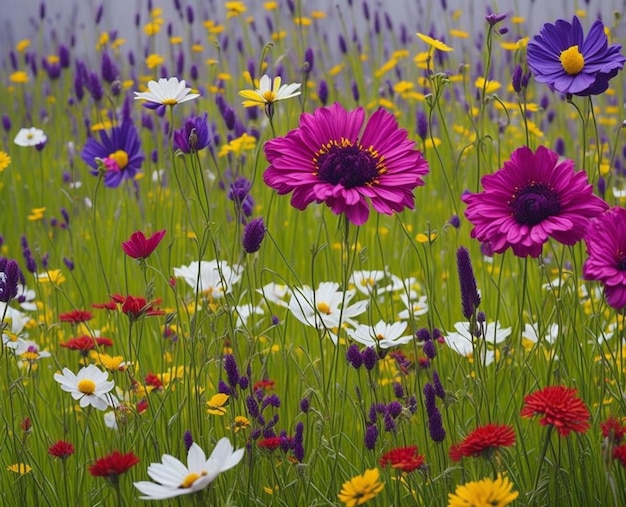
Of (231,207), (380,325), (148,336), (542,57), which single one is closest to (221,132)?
(231,207)

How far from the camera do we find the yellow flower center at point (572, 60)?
1354mm

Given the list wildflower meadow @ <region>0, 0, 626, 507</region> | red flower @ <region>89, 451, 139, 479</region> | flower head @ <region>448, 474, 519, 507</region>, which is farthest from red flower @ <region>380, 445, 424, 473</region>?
red flower @ <region>89, 451, 139, 479</region>

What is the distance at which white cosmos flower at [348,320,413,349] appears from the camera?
58.3 inches

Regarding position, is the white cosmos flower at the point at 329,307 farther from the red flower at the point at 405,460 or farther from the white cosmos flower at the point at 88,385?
the red flower at the point at 405,460

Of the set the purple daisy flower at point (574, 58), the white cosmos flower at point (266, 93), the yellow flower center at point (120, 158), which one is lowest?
the yellow flower center at point (120, 158)

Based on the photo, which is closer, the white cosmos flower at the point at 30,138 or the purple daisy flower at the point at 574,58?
the purple daisy flower at the point at 574,58

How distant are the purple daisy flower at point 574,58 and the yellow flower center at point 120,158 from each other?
118 centimetres

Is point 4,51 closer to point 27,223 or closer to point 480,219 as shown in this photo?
point 27,223

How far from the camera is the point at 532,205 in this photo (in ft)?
3.92

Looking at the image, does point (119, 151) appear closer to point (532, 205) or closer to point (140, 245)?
point (140, 245)

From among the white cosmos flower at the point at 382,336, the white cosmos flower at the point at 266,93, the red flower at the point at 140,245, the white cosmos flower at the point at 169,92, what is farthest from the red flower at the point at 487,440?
the white cosmos flower at the point at 169,92

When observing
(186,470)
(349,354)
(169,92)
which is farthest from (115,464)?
(169,92)

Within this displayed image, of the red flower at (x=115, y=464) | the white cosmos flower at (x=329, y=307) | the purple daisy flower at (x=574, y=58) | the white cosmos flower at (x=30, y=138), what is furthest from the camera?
the white cosmos flower at (x=30, y=138)

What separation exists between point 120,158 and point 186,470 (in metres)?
1.32
